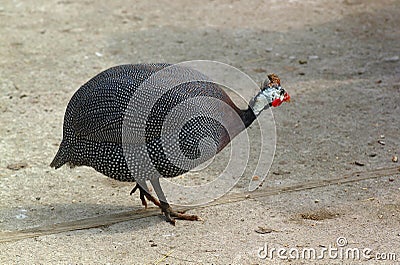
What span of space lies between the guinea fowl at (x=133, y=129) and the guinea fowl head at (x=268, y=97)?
0.65 feet

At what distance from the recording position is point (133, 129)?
384cm

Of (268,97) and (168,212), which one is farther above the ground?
(268,97)

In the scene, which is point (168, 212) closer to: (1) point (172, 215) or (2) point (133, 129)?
(1) point (172, 215)

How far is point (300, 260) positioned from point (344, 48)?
374cm

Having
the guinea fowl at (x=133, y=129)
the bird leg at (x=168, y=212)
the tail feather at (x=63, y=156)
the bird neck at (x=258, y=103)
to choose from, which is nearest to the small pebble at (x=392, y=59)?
the bird neck at (x=258, y=103)

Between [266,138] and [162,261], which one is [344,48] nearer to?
[266,138]

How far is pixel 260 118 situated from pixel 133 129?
194 cm

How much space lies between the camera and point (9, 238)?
398 centimetres


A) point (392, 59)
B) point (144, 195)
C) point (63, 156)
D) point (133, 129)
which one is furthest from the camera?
point (392, 59)

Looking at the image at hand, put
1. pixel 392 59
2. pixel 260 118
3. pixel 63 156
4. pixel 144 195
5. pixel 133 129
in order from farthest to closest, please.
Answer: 1. pixel 392 59
2. pixel 260 118
3. pixel 144 195
4. pixel 63 156
5. pixel 133 129

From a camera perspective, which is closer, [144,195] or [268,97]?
[268,97]

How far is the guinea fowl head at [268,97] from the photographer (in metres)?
4.18

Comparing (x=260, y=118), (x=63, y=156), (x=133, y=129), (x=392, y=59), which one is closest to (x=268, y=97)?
(x=133, y=129)

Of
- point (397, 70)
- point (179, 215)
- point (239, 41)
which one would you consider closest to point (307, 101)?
point (397, 70)
